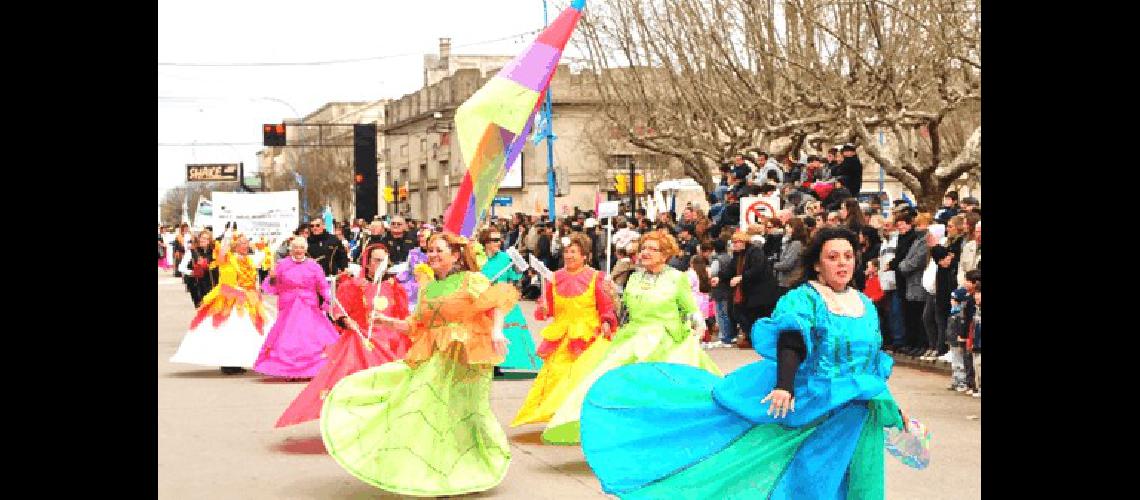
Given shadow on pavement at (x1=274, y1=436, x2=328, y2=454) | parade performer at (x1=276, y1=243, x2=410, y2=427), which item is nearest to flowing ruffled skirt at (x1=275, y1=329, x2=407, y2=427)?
parade performer at (x1=276, y1=243, x2=410, y2=427)

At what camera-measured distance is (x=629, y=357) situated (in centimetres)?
1089

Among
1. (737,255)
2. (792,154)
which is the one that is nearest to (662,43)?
(792,154)

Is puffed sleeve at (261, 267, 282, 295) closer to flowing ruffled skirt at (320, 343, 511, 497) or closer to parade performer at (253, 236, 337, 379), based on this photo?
parade performer at (253, 236, 337, 379)

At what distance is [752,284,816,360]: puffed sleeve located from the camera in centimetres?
689

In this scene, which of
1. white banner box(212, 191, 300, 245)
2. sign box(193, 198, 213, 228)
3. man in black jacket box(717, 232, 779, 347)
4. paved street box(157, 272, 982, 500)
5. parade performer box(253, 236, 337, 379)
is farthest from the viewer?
sign box(193, 198, 213, 228)

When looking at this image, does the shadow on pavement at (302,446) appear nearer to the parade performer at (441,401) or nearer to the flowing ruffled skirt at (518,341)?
the parade performer at (441,401)

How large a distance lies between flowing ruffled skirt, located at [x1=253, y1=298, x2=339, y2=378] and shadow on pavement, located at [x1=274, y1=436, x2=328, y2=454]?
170 inches

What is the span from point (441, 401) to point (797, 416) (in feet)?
10.3

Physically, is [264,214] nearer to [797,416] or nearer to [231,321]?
[231,321]

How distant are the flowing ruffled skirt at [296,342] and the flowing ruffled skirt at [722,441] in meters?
9.40

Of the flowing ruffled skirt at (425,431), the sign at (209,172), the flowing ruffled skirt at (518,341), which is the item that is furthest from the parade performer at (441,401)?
the sign at (209,172)

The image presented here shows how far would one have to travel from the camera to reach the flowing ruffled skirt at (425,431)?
30.6 ft

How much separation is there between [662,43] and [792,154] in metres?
3.69
